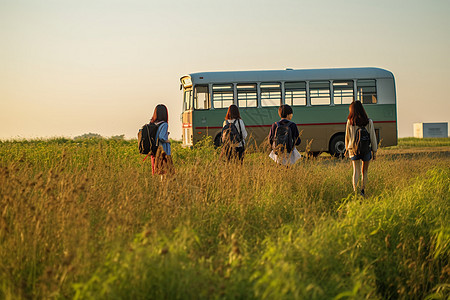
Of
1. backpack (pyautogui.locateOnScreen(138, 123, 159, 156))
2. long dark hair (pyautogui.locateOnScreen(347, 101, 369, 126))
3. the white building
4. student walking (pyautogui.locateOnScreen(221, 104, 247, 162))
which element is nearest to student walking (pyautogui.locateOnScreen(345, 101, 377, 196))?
long dark hair (pyautogui.locateOnScreen(347, 101, 369, 126))

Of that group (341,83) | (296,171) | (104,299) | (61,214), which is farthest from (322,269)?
(341,83)

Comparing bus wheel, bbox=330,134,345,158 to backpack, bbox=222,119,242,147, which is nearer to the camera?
backpack, bbox=222,119,242,147

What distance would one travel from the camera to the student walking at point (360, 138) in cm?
914

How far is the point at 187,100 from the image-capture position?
1983 cm

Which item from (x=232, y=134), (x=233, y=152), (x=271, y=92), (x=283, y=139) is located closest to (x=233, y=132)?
(x=232, y=134)

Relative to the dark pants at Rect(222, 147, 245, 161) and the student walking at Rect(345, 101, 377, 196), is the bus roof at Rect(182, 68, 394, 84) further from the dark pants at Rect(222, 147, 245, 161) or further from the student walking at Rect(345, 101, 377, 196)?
the student walking at Rect(345, 101, 377, 196)

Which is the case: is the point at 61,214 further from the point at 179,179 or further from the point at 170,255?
the point at 179,179

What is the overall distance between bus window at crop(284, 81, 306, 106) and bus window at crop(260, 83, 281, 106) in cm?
32

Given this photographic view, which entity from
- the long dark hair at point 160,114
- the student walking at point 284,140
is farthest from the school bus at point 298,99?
the long dark hair at point 160,114

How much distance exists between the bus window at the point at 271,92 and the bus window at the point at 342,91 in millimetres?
2199

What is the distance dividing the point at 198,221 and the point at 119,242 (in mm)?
1801

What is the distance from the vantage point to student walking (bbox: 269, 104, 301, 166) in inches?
376

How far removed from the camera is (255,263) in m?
4.66

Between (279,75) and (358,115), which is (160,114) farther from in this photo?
(279,75)
